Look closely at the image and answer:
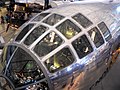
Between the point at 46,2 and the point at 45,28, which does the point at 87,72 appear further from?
the point at 46,2

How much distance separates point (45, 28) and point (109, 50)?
1568 millimetres

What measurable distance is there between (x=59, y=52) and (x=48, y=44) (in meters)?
0.35

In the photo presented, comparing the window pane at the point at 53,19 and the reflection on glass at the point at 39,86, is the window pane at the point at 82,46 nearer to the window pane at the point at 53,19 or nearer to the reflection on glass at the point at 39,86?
the window pane at the point at 53,19

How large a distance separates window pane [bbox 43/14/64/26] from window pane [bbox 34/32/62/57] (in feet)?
1.00

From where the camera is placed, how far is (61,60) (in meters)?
4.27

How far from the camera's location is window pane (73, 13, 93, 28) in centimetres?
470

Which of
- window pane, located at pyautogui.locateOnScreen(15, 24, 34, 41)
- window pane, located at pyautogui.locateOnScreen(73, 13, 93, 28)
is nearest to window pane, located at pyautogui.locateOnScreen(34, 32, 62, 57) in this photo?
window pane, located at pyautogui.locateOnScreen(15, 24, 34, 41)

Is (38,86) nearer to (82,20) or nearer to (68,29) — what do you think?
(68,29)

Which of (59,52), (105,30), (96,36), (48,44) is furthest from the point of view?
(105,30)

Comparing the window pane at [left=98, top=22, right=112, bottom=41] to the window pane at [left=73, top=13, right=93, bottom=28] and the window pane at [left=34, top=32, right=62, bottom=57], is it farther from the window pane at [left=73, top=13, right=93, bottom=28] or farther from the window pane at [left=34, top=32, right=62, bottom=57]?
the window pane at [left=34, top=32, right=62, bottom=57]

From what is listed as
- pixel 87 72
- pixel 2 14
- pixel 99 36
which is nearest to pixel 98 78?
pixel 87 72

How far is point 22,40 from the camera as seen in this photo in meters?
4.44

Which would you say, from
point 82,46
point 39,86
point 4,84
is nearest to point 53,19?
point 82,46

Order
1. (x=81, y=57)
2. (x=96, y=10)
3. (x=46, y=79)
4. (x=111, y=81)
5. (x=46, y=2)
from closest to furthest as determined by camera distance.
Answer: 1. (x=46, y=79)
2. (x=81, y=57)
3. (x=96, y=10)
4. (x=111, y=81)
5. (x=46, y=2)
